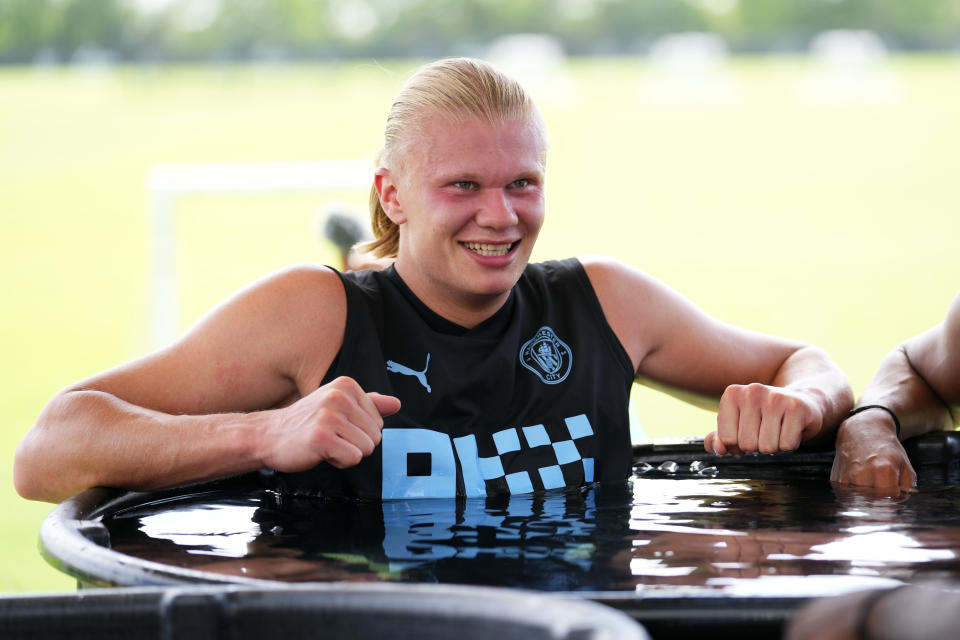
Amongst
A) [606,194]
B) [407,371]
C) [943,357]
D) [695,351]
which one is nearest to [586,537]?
[407,371]

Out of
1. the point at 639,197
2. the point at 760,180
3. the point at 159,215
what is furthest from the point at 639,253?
the point at 159,215

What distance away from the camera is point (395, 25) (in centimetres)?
2508

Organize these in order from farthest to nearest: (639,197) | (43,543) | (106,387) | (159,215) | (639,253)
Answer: (639,197)
(639,253)
(159,215)
(106,387)
(43,543)

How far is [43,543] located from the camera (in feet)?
4.23

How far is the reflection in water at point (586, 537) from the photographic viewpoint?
1.22 meters

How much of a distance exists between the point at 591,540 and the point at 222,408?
604mm

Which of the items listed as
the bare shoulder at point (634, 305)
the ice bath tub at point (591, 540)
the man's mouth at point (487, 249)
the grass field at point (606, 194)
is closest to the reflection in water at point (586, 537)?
the ice bath tub at point (591, 540)

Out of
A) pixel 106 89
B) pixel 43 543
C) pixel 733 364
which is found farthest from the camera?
pixel 106 89

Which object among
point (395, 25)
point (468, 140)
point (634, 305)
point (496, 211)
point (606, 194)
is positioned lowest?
point (634, 305)

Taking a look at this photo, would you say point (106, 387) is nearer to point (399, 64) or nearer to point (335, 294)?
point (335, 294)

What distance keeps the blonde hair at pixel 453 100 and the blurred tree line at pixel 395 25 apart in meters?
22.3

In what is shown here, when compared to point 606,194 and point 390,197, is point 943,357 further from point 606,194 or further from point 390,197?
point 606,194

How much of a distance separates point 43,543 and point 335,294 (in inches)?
24.5

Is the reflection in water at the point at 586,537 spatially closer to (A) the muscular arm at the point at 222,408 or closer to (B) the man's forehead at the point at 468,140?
(A) the muscular arm at the point at 222,408
